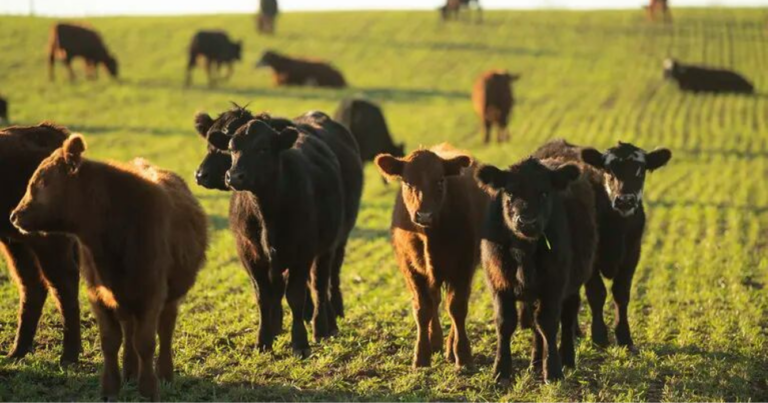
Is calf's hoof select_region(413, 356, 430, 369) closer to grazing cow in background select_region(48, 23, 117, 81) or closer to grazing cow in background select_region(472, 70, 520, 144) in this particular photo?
grazing cow in background select_region(472, 70, 520, 144)

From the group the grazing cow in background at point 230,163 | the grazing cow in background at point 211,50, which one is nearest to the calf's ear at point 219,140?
the grazing cow in background at point 230,163

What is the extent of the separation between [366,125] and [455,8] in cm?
3288

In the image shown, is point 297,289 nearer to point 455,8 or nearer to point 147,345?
point 147,345

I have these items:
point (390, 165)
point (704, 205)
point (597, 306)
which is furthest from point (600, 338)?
point (704, 205)

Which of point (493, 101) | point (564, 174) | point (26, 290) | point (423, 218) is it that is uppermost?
point (493, 101)

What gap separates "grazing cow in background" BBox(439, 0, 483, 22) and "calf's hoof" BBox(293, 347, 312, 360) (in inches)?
1799

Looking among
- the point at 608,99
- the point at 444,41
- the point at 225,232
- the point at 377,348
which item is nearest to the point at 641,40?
the point at 444,41

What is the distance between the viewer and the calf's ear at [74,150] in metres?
7.06

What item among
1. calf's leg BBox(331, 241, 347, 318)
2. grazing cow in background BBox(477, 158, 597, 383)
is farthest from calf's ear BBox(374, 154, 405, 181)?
calf's leg BBox(331, 241, 347, 318)

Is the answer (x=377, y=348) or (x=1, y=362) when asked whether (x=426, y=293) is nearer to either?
(x=377, y=348)

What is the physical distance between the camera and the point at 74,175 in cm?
718

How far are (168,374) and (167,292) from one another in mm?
681

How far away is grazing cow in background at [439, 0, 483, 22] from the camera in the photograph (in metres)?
53.8

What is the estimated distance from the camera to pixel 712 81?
3662 cm
